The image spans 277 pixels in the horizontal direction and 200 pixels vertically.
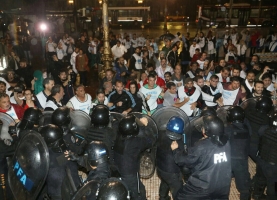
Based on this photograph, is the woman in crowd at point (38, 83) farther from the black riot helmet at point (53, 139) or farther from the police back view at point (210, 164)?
the police back view at point (210, 164)

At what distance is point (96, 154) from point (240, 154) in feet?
8.21

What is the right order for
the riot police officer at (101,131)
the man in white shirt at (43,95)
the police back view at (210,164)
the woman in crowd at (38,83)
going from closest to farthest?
the police back view at (210,164)
the riot police officer at (101,131)
the man in white shirt at (43,95)
the woman in crowd at (38,83)

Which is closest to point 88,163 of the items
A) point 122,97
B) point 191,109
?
point 122,97

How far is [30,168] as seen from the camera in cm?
377

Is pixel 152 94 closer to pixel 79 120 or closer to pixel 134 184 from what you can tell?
pixel 79 120

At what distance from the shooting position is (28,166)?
3787mm

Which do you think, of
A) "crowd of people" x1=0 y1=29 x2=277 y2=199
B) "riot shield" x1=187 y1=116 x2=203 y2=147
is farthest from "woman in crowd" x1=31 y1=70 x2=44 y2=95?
"riot shield" x1=187 y1=116 x2=203 y2=147

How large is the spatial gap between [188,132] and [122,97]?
1808 mm

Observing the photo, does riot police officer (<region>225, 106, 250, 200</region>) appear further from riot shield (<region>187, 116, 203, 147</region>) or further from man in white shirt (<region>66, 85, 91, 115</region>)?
man in white shirt (<region>66, 85, 91, 115</region>)

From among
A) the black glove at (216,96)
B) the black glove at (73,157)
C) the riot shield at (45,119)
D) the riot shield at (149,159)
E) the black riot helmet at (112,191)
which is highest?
the black riot helmet at (112,191)

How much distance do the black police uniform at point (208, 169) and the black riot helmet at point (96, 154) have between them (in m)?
1.04

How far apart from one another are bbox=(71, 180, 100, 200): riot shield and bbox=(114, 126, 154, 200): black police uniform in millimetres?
1275

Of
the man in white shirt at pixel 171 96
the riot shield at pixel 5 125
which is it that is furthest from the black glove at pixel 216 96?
the riot shield at pixel 5 125

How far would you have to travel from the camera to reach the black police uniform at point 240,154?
4.82 meters
